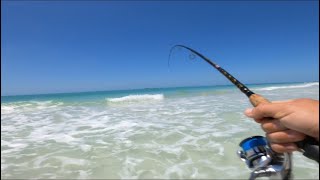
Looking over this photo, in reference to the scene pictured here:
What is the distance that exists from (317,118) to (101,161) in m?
4.15

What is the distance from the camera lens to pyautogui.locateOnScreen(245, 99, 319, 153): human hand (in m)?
0.98

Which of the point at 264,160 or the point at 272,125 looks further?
the point at 264,160

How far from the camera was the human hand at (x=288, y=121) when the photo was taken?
982 millimetres

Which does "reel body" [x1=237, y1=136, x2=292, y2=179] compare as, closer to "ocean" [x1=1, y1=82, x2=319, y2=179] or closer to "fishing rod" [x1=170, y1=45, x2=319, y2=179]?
"fishing rod" [x1=170, y1=45, x2=319, y2=179]

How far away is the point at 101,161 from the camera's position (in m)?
4.71

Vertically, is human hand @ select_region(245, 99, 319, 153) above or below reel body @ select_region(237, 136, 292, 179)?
above

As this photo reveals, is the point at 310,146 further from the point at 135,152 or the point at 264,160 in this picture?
the point at 135,152

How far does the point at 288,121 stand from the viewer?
1.02m

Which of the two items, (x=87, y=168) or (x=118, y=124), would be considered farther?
(x=118, y=124)

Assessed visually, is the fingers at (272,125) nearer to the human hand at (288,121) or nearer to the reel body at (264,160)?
the human hand at (288,121)

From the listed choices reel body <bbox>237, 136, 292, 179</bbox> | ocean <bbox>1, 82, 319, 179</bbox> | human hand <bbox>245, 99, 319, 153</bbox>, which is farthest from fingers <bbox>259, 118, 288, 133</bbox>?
ocean <bbox>1, 82, 319, 179</bbox>

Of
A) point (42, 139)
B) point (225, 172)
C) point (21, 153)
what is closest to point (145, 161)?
point (225, 172)

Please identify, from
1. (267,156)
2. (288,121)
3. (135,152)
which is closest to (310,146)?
(288,121)

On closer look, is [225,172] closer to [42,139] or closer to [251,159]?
[251,159]
